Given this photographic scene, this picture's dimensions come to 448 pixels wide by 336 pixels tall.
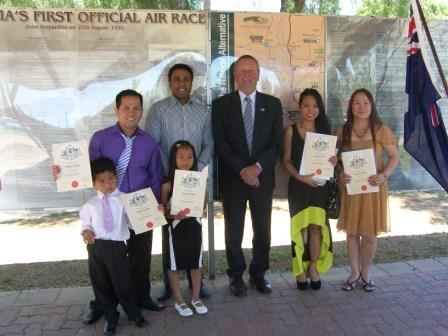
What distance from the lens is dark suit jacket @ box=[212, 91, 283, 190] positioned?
13.6ft

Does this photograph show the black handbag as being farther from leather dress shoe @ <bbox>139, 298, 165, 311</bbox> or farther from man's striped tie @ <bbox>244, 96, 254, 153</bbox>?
leather dress shoe @ <bbox>139, 298, 165, 311</bbox>

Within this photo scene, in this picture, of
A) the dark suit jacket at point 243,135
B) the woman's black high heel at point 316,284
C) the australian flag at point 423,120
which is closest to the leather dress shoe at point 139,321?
the dark suit jacket at point 243,135

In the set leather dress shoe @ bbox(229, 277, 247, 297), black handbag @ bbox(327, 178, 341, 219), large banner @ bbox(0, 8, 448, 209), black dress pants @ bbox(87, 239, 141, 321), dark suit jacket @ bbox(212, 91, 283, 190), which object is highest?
large banner @ bbox(0, 8, 448, 209)

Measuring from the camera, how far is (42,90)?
4.41m

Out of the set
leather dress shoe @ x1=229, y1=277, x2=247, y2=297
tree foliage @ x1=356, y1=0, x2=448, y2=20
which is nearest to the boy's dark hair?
leather dress shoe @ x1=229, y1=277, x2=247, y2=297

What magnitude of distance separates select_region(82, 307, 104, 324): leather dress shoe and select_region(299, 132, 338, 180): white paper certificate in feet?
7.02

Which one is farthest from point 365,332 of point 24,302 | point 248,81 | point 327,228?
point 24,302

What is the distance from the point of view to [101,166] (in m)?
3.54

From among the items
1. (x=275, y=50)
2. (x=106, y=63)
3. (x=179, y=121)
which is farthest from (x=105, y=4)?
(x=179, y=121)

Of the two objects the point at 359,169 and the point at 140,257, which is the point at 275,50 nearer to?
the point at 359,169

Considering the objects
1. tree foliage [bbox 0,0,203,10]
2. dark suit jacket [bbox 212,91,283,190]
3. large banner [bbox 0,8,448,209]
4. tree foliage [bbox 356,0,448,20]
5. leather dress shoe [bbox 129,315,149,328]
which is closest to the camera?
leather dress shoe [bbox 129,315,149,328]

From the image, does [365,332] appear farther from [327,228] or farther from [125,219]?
[125,219]

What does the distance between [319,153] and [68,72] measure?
95.4 inches

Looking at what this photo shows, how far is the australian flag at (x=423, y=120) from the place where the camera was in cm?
450
